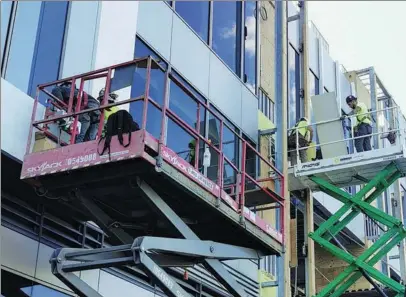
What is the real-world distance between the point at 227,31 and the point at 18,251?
11.5 meters

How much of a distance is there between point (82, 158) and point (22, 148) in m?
1.35

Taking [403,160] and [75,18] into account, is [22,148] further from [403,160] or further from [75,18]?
[403,160]

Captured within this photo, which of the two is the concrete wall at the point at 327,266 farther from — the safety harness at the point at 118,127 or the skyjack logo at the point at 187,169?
the safety harness at the point at 118,127

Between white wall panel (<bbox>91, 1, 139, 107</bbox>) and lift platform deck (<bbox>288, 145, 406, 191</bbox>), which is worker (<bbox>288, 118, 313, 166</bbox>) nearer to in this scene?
lift platform deck (<bbox>288, 145, 406, 191</bbox>)

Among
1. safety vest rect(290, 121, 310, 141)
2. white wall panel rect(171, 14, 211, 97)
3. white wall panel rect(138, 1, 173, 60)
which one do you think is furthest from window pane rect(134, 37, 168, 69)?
→ safety vest rect(290, 121, 310, 141)

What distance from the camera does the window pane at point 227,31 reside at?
19.7 m

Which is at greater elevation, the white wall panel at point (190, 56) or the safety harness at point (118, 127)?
the white wall panel at point (190, 56)

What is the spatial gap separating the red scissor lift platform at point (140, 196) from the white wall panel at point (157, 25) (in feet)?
13.8

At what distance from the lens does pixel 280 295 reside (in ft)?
53.2

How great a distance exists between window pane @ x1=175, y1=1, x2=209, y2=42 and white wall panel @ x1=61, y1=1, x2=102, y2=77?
193 inches

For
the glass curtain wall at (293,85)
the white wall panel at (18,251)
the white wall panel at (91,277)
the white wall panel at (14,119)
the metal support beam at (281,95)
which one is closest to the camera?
the white wall panel at (14,119)

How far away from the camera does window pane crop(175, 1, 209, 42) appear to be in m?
17.9

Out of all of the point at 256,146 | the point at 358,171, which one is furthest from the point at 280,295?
the point at 256,146

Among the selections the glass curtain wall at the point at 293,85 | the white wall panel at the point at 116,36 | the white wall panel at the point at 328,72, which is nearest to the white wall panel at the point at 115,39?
the white wall panel at the point at 116,36
